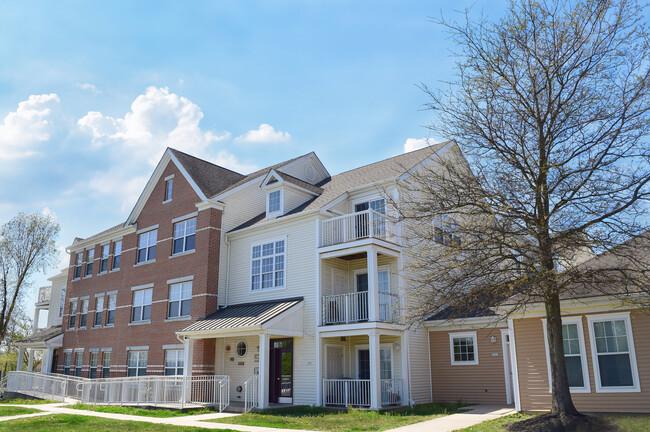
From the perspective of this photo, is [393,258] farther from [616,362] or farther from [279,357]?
[616,362]

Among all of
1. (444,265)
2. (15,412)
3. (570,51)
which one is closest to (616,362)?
(444,265)

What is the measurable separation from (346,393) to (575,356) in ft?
25.8

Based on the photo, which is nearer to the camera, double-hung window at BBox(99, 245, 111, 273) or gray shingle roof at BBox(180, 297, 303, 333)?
gray shingle roof at BBox(180, 297, 303, 333)

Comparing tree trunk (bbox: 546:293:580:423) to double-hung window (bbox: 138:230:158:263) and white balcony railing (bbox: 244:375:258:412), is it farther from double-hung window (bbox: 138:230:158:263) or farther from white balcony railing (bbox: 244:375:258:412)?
double-hung window (bbox: 138:230:158:263)

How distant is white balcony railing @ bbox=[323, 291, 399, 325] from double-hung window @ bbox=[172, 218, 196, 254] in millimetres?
8296

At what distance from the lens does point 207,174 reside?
2716 cm

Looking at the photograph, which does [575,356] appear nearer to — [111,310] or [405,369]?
[405,369]

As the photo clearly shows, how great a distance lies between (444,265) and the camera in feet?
43.9

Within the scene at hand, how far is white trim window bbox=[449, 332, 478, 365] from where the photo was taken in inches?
766

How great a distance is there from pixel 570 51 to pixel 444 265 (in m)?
6.10

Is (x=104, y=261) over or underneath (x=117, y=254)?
underneath

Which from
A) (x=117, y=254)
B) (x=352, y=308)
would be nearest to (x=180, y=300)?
(x=117, y=254)

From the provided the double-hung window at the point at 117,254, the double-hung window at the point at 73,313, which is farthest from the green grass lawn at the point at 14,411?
the double-hung window at the point at 73,313

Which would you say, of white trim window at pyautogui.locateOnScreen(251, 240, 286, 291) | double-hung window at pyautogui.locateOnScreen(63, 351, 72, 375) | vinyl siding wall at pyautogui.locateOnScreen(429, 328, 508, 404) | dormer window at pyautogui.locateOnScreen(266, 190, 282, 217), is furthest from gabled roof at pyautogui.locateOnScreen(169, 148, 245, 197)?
double-hung window at pyautogui.locateOnScreen(63, 351, 72, 375)
